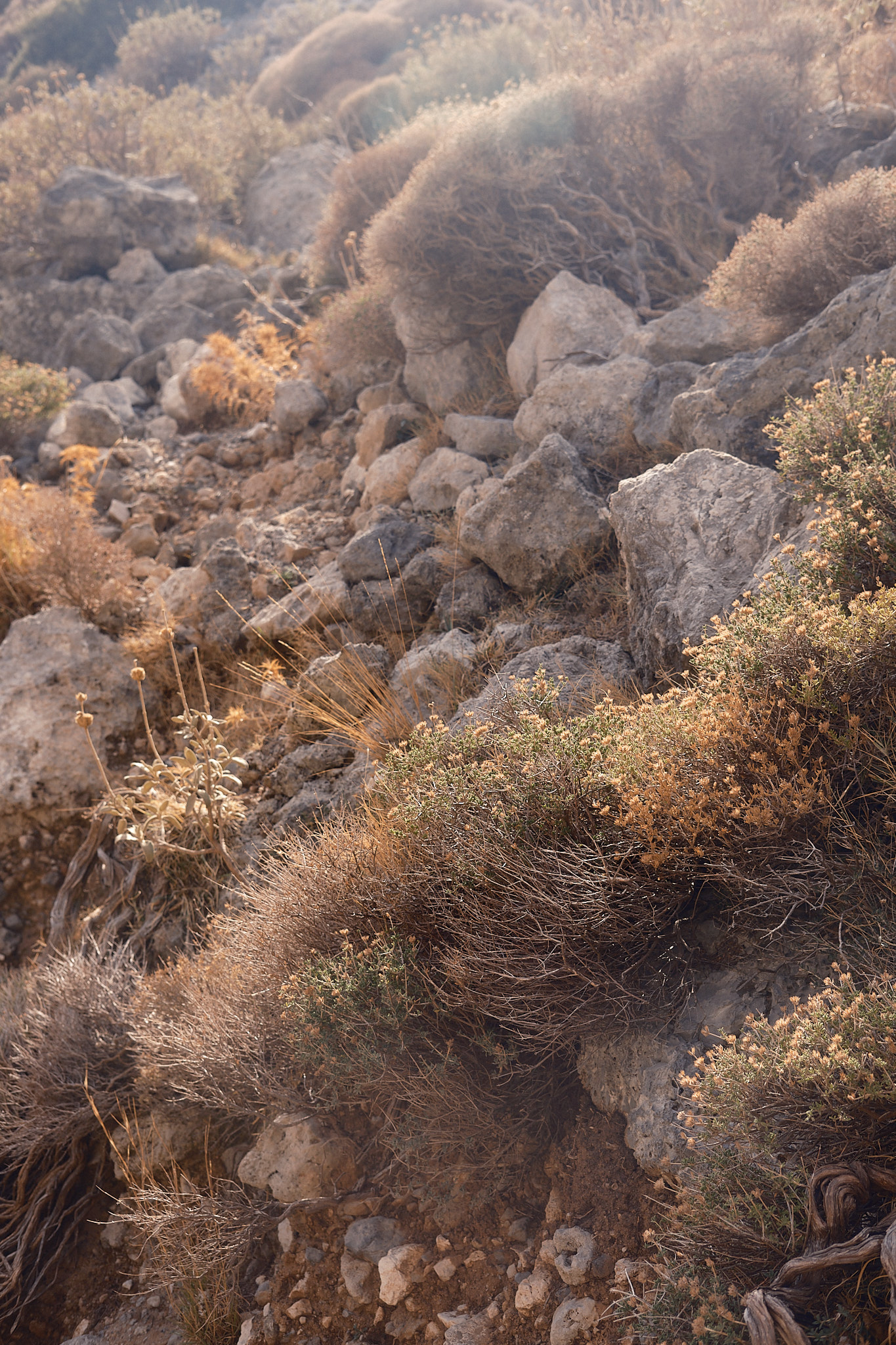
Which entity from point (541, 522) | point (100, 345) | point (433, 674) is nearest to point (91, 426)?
point (100, 345)

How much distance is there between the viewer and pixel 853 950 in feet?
6.32

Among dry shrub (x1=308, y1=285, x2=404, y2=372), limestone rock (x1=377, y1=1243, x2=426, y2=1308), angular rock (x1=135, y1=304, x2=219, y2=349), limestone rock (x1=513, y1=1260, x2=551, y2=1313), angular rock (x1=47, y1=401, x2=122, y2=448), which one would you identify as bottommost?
limestone rock (x1=377, y1=1243, x2=426, y2=1308)

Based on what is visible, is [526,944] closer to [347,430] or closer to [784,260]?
[784,260]

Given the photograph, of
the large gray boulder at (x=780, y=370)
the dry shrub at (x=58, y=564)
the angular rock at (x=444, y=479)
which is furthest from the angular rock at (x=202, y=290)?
the large gray boulder at (x=780, y=370)

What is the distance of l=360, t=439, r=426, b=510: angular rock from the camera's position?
5.46 meters

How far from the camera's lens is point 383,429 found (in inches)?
233

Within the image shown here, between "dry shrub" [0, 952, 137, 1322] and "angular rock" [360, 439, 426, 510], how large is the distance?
325 centimetres

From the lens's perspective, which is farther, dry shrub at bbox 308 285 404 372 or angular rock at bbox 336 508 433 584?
dry shrub at bbox 308 285 404 372

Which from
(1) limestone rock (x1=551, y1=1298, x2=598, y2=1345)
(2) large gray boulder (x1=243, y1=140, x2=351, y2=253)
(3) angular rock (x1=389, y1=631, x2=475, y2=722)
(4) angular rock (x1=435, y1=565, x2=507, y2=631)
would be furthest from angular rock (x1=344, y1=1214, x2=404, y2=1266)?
(2) large gray boulder (x1=243, y1=140, x2=351, y2=253)

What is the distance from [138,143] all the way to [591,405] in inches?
465

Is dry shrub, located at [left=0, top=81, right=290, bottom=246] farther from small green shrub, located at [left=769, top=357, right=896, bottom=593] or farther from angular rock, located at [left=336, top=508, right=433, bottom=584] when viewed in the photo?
small green shrub, located at [left=769, top=357, right=896, bottom=593]

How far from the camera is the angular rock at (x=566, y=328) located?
16.7 ft

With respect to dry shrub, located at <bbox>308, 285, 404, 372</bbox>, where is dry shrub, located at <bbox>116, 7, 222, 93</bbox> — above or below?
above

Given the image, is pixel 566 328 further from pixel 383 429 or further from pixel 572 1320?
pixel 572 1320
